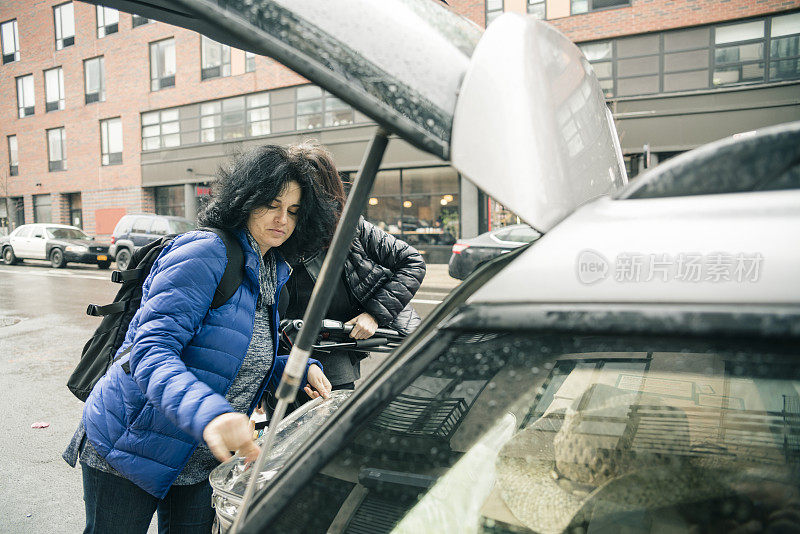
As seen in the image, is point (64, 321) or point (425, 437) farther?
point (64, 321)

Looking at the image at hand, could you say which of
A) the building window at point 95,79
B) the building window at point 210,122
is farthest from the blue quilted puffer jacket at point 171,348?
the building window at point 95,79

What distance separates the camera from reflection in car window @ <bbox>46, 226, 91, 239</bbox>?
64.5 feet

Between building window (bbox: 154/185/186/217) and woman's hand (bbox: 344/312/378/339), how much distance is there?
24.4 meters

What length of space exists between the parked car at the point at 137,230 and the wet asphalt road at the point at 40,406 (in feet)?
19.0

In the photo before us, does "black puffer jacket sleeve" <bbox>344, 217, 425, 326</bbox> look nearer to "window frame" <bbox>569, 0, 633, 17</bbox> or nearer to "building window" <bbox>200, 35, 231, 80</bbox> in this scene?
"window frame" <bbox>569, 0, 633, 17</bbox>

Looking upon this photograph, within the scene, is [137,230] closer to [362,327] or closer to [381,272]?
[381,272]

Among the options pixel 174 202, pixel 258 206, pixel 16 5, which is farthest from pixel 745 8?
pixel 16 5

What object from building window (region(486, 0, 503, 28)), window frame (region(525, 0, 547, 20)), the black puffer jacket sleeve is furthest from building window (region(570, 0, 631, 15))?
the black puffer jacket sleeve

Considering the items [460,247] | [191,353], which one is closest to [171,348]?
[191,353]

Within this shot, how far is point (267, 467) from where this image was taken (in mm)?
1371

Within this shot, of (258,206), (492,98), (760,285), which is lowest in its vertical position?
(760,285)

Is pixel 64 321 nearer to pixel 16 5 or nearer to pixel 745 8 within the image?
pixel 745 8

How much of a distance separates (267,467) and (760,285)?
117 centimetres

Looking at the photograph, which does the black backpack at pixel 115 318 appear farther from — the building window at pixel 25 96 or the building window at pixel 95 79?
the building window at pixel 25 96
